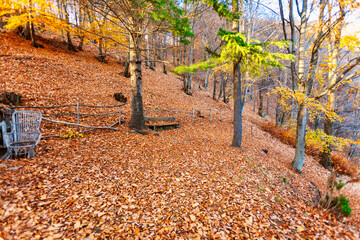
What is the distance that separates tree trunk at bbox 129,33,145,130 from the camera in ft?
22.3

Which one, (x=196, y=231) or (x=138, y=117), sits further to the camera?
(x=138, y=117)

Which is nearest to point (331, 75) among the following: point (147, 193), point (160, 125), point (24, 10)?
point (160, 125)

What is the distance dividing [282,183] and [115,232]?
5322 mm

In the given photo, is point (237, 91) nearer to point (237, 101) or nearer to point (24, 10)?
point (237, 101)

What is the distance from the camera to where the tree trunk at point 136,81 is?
680cm

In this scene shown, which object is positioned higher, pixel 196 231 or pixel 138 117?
pixel 138 117

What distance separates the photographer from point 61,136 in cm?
573

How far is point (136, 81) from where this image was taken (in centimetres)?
704

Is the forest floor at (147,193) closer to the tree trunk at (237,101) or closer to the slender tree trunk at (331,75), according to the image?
the tree trunk at (237,101)

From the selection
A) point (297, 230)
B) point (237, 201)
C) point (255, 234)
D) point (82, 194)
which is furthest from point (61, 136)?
point (297, 230)

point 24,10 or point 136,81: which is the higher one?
point 24,10

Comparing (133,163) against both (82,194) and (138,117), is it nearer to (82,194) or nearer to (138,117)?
(82,194)

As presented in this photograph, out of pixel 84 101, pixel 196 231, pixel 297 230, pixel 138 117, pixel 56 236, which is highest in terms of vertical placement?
pixel 84 101

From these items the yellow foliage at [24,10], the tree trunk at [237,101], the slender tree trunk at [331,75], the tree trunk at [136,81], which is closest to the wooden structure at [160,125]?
the tree trunk at [136,81]
